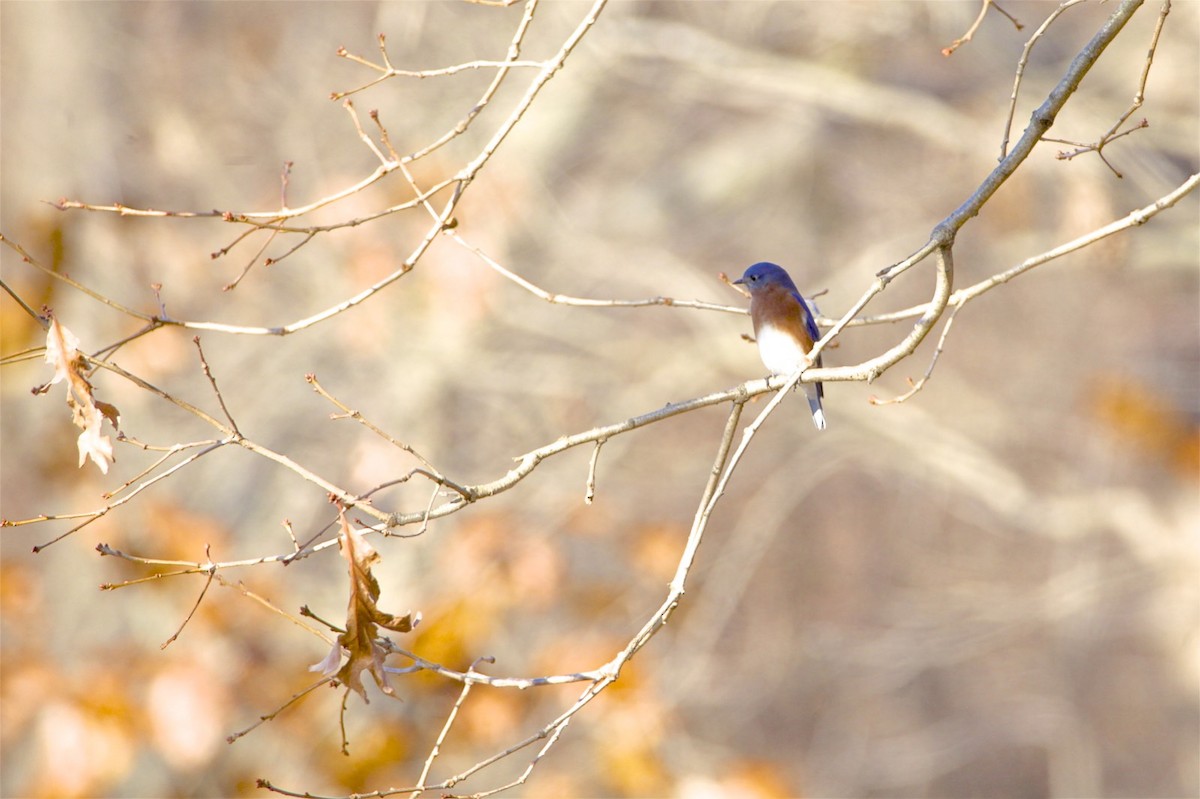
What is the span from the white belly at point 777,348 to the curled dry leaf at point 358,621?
1.50 metres

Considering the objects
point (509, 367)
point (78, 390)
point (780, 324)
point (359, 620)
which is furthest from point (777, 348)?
point (509, 367)

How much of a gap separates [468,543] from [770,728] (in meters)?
4.99

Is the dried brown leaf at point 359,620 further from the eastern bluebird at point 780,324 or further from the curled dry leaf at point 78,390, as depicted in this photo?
the eastern bluebird at point 780,324

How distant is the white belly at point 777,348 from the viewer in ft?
9.80

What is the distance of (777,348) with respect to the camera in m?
3.01

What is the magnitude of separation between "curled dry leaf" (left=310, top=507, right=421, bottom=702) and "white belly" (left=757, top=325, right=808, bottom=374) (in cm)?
150

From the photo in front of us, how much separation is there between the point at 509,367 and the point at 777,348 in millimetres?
3816

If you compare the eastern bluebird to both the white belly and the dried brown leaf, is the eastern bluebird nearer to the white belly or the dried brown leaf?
the white belly

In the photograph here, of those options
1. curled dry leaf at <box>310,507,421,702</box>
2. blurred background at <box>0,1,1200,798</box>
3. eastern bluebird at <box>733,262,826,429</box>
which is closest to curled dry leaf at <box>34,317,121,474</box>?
curled dry leaf at <box>310,507,421,702</box>

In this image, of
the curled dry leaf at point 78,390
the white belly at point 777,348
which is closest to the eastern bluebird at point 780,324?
the white belly at point 777,348

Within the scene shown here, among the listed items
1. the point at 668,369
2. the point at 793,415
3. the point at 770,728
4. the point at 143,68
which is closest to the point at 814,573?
the point at 770,728

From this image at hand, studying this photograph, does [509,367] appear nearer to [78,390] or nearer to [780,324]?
[780,324]

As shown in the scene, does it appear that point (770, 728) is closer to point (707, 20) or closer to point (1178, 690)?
point (1178, 690)

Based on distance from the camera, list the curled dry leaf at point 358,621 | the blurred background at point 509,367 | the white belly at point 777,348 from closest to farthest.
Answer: the curled dry leaf at point 358,621 → the white belly at point 777,348 → the blurred background at point 509,367
